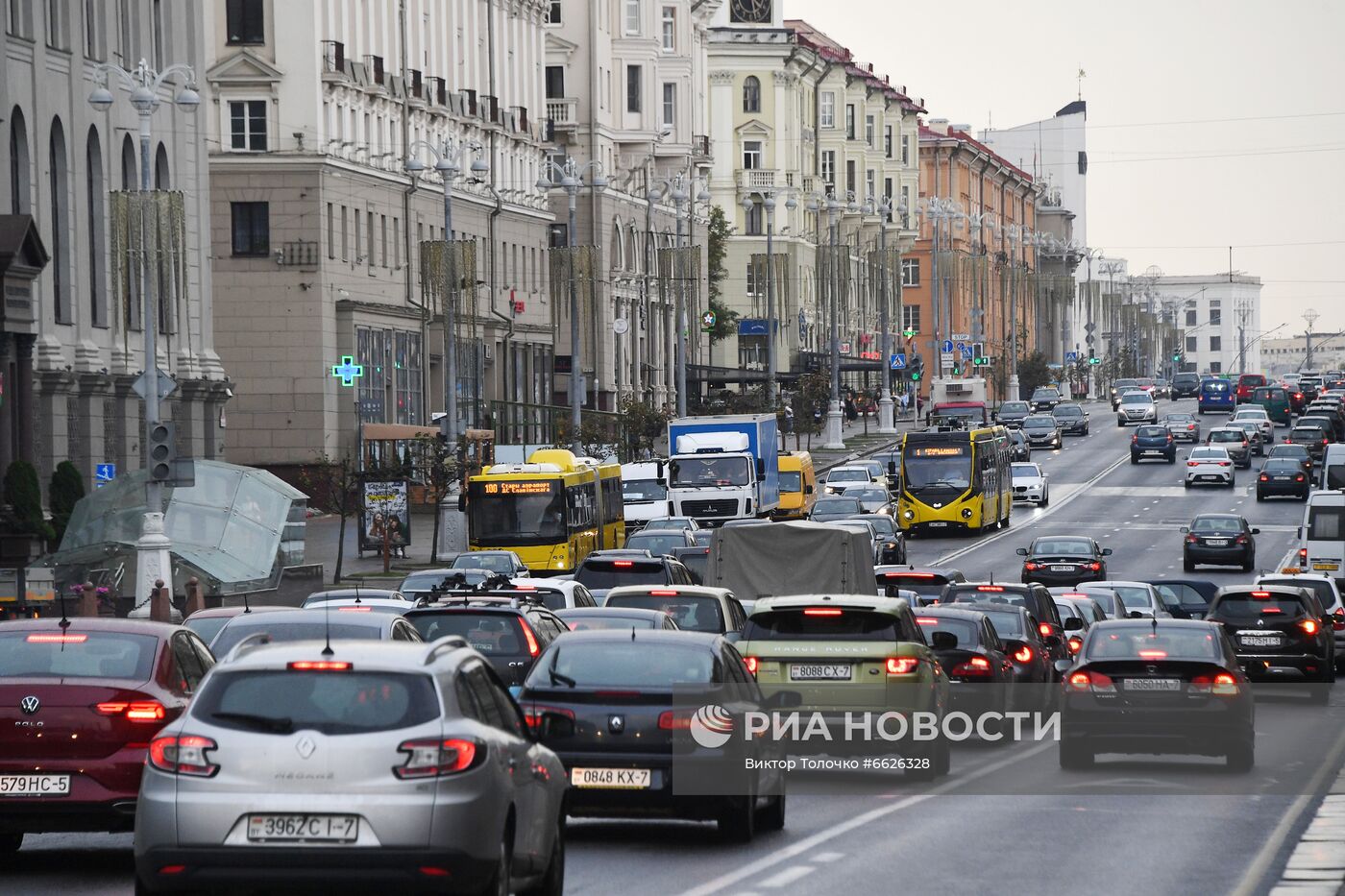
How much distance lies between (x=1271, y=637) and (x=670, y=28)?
8081 centimetres

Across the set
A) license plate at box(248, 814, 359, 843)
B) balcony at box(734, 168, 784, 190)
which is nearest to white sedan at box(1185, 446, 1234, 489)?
balcony at box(734, 168, 784, 190)

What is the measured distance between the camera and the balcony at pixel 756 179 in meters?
129

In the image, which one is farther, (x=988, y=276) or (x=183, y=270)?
(x=988, y=276)

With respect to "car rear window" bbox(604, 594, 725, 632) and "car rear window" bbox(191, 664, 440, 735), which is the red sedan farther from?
"car rear window" bbox(604, 594, 725, 632)

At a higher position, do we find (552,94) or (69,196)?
(552,94)

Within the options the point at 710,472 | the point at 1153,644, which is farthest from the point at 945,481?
the point at 1153,644

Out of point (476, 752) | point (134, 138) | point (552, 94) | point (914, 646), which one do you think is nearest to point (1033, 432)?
point (552, 94)

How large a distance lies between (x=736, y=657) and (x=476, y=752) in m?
5.72

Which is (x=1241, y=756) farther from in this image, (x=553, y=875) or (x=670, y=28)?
(x=670, y=28)

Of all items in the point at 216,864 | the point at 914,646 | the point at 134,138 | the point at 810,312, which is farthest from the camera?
the point at 810,312

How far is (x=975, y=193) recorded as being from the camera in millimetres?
172000

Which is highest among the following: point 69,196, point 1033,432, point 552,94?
point 552,94

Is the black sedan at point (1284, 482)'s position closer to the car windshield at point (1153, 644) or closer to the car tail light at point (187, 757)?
the car windshield at point (1153, 644)

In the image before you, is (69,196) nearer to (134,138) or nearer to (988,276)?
(134,138)
